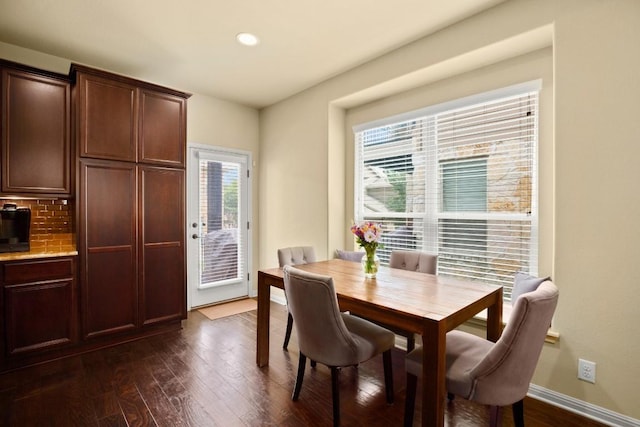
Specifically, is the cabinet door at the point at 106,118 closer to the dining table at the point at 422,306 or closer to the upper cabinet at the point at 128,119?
the upper cabinet at the point at 128,119

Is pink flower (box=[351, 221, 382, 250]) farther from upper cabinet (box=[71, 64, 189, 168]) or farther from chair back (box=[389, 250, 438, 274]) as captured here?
upper cabinet (box=[71, 64, 189, 168])

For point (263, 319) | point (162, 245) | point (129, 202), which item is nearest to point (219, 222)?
point (162, 245)

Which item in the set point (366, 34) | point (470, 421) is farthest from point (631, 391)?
point (366, 34)

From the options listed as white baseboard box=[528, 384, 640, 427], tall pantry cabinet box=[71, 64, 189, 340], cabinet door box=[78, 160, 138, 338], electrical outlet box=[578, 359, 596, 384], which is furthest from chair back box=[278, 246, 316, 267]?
electrical outlet box=[578, 359, 596, 384]

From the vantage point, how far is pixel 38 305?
104 inches

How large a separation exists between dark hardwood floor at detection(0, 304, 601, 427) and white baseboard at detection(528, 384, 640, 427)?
0.05 meters

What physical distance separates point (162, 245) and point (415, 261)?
255 cm

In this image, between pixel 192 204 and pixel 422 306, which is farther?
pixel 192 204

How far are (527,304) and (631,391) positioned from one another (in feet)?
4.06

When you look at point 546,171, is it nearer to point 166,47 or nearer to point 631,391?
point 631,391

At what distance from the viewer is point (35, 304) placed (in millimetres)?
2633

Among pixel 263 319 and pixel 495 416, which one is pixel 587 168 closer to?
pixel 495 416

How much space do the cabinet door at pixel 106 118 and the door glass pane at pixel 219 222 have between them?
3.93 feet

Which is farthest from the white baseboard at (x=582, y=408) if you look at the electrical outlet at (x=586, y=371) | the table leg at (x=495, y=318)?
the table leg at (x=495, y=318)
